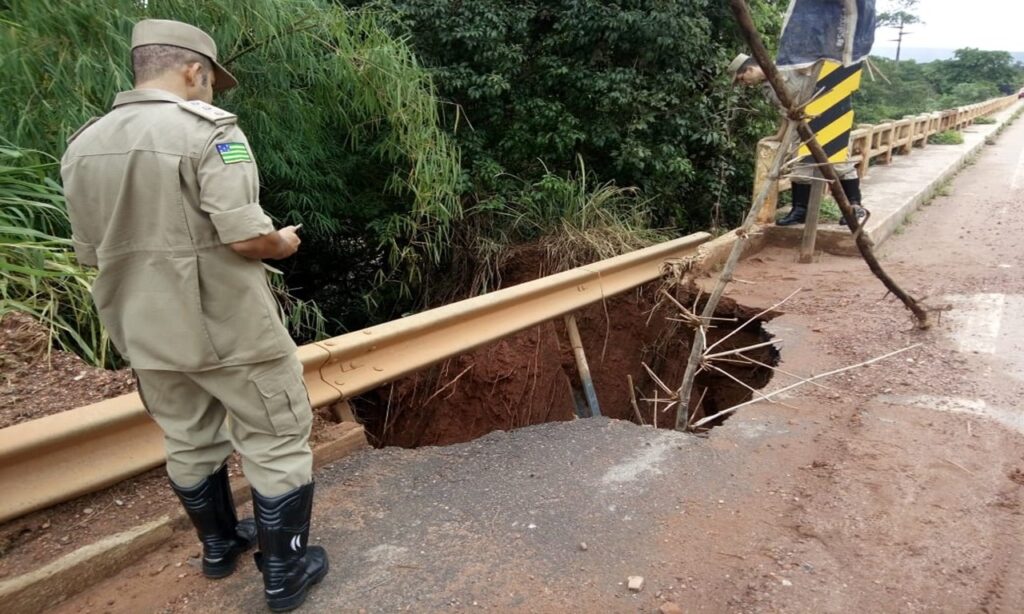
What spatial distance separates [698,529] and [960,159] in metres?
14.6

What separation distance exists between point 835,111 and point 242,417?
6.45m

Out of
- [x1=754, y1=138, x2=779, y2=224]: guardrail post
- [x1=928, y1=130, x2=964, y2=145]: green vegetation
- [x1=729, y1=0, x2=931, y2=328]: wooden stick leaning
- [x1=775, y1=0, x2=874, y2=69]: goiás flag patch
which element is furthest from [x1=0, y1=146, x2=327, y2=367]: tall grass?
[x1=928, y1=130, x2=964, y2=145]: green vegetation

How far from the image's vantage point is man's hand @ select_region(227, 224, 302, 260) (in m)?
2.21

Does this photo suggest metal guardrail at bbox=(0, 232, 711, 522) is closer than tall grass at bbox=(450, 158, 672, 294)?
Yes

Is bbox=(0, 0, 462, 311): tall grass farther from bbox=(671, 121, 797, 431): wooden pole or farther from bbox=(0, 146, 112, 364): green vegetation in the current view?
bbox=(671, 121, 797, 431): wooden pole

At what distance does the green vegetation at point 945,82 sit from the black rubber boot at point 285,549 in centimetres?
2745

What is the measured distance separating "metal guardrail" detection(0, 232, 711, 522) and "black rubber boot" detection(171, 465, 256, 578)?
36 centimetres

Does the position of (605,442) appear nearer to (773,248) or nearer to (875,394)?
(875,394)

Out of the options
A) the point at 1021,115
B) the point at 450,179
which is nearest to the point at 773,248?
the point at 450,179

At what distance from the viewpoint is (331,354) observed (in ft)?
10.8

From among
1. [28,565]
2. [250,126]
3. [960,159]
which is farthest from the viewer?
[960,159]

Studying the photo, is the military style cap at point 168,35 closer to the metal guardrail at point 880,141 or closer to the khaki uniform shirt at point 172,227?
the khaki uniform shirt at point 172,227

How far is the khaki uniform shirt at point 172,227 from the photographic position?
7.12ft

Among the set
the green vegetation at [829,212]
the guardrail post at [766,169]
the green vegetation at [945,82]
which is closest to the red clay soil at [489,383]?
the guardrail post at [766,169]
